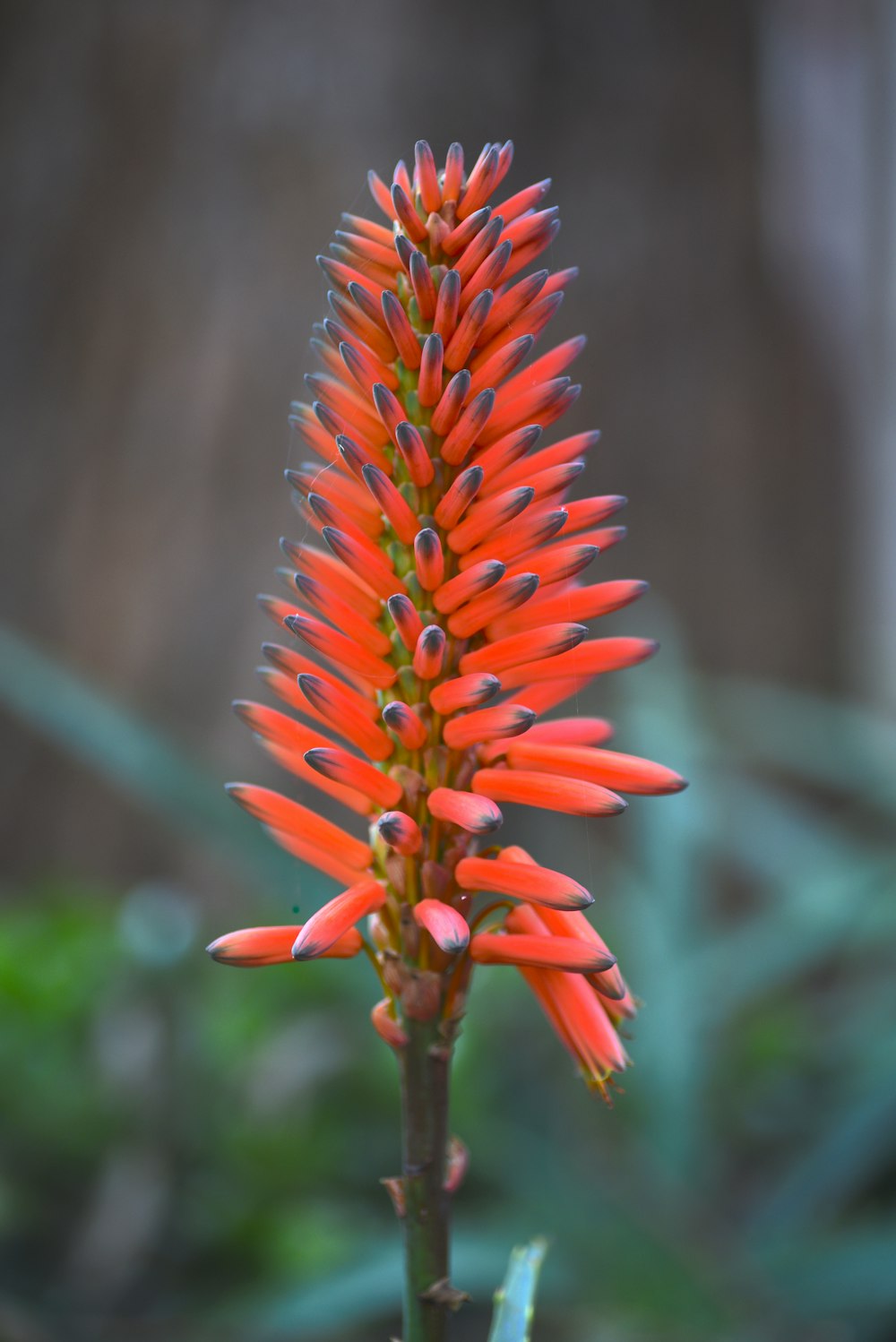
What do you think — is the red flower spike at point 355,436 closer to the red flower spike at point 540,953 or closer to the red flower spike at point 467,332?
the red flower spike at point 467,332

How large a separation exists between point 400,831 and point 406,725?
0.06 meters

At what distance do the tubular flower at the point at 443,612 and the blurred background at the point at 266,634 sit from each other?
2.97 ft

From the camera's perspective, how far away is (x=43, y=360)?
114 inches

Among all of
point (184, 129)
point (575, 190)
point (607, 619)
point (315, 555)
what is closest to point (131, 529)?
point (184, 129)

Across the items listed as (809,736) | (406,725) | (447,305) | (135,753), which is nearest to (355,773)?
(406,725)

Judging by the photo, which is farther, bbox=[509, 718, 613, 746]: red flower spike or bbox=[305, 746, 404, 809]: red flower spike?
bbox=[509, 718, 613, 746]: red flower spike

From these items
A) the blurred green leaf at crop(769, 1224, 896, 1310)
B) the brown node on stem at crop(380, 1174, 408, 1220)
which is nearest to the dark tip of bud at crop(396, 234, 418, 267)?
the brown node on stem at crop(380, 1174, 408, 1220)

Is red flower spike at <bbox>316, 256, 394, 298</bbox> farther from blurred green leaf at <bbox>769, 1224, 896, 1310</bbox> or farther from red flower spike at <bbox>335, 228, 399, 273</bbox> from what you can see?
blurred green leaf at <bbox>769, 1224, 896, 1310</bbox>

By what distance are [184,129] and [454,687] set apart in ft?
9.21

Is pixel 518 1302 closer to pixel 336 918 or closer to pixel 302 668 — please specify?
pixel 336 918

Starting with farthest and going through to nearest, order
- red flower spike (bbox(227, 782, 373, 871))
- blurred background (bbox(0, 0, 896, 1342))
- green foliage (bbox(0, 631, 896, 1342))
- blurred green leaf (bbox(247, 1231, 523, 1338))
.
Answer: blurred background (bbox(0, 0, 896, 1342))
green foliage (bbox(0, 631, 896, 1342))
blurred green leaf (bbox(247, 1231, 523, 1338))
red flower spike (bbox(227, 782, 373, 871))

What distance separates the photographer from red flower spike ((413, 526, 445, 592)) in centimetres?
56

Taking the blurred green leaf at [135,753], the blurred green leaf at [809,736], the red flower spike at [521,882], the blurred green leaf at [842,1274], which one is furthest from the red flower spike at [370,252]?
the blurred green leaf at [809,736]

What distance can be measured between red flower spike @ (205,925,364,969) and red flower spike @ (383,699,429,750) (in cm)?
10
